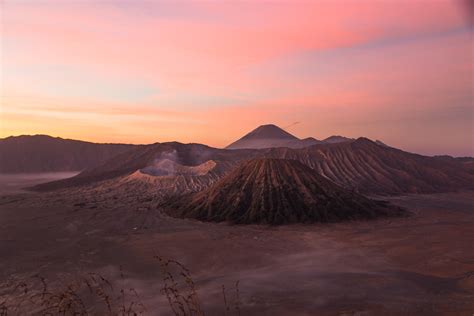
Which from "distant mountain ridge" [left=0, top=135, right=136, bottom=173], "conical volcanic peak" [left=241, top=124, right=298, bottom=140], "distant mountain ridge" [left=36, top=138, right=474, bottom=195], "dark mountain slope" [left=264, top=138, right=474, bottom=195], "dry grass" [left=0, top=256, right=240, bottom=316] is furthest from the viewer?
"conical volcanic peak" [left=241, top=124, right=298, bottom=140]

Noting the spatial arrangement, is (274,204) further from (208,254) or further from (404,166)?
(404,166)

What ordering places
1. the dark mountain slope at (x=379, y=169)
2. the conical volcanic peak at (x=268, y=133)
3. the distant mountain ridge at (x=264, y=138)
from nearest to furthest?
1. the dark mountain slope at (x=379, y=169)
2. the distant mountain ridge at (x=264, y=138)
3. the conical volcanic peak at (x=268, y=133)

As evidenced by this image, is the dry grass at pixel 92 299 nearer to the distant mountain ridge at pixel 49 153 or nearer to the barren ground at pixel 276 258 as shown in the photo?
the barren ground at pixel 276 258

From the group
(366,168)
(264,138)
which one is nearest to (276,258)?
(366,168)

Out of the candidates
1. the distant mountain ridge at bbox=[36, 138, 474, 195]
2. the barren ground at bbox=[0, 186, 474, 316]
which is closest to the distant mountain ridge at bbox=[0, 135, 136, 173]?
the distant mountain ridge at bbox=[36, 138, 474, 195]

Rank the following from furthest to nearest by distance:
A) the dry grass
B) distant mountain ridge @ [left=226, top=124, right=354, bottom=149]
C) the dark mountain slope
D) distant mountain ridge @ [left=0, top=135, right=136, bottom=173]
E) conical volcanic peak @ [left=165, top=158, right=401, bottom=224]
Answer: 1. distant mountain ridge @ [left=226, top=124, right=354, bottom=149]
2. distant mountain ridge @ [left=0, top=135, right=136, bottom=173]
3. the dark mountain slope
4. conical volcanic peak @ [left=165, top=158, right=401, bottom=224]
5. the dry grass

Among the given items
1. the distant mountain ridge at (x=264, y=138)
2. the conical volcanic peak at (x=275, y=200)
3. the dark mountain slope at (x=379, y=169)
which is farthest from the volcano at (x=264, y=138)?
the conical volcanic peak at (x=275, y=200)

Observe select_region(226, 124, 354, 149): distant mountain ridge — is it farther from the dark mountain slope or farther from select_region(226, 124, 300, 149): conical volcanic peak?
the dark mountain slope
